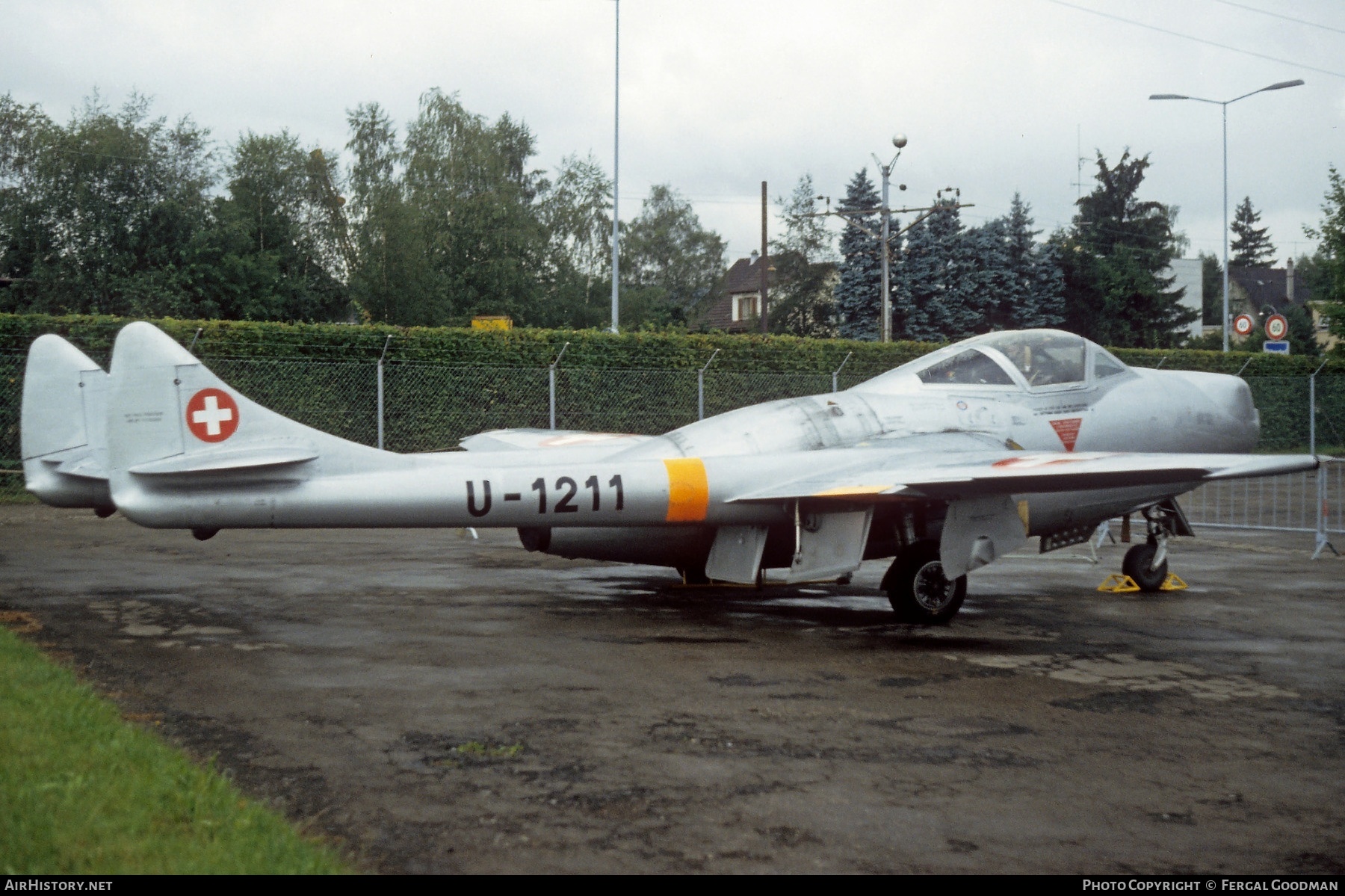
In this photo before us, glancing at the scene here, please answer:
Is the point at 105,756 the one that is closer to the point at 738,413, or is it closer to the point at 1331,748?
the point at 1331,748

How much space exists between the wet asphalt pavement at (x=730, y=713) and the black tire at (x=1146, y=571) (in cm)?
21

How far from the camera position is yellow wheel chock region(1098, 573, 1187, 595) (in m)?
12.6

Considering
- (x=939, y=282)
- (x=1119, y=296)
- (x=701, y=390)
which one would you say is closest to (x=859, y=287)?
(x=939, y=282)

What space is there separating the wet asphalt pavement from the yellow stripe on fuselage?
3.10 feet

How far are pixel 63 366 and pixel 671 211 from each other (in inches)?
3237

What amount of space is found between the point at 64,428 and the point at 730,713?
648 cm

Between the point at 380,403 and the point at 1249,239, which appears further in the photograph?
the point at 1249,239

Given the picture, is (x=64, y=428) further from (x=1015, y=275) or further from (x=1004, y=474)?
(x=1015, y=275)

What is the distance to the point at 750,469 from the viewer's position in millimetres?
10211

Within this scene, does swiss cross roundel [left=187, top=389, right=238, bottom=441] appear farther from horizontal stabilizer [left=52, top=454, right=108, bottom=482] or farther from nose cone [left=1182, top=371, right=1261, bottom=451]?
nose cone [left=1182, top=371, right=1261, bottom=451]

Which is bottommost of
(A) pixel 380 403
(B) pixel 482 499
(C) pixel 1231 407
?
(B) pixel 482 499

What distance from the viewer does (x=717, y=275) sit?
302 feet

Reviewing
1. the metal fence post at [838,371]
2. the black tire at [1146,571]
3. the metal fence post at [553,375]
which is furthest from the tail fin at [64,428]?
the metal fence post at [838,371]

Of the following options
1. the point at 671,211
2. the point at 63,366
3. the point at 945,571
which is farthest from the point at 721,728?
the point at 671,211
